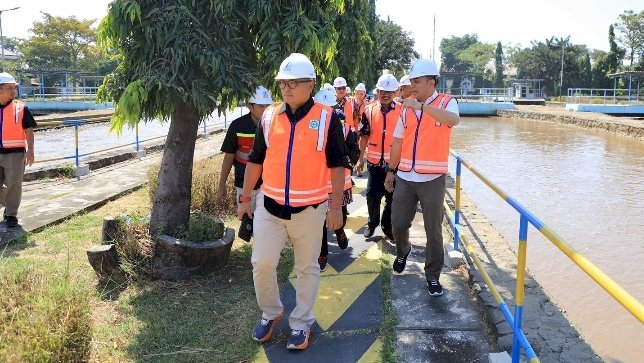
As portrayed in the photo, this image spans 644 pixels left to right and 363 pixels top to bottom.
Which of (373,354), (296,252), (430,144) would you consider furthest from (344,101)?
(373,354)

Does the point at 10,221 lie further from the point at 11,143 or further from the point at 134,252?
the point at 134,252

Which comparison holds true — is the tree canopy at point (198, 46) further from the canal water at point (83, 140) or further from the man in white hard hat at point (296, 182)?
the canal water at point (83, 140)

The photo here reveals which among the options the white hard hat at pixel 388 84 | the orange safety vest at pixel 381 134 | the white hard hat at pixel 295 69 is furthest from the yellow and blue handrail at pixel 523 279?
the white hard hat at pixel 388 84

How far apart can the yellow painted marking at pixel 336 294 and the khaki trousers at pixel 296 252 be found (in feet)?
1.42

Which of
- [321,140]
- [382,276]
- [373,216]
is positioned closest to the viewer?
[321,140]

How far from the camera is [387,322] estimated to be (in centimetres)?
407

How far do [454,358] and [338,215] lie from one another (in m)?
1.18

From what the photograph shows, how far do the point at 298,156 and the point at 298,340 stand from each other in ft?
4.03

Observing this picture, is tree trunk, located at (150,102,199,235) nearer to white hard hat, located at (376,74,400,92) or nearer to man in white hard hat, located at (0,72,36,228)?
white hard hat, located at (376,74,400,92)

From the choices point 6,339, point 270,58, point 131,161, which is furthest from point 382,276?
point 131,161

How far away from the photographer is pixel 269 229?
3.60 metres

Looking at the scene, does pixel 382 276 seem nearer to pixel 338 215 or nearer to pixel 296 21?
pixel 338 215

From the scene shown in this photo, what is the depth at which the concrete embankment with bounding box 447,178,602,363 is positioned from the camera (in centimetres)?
357

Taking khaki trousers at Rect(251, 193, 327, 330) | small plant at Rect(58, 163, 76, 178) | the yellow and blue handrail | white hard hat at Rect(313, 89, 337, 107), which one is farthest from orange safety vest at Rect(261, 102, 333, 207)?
small plant at Rect(58, 163, 76, 178)
